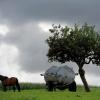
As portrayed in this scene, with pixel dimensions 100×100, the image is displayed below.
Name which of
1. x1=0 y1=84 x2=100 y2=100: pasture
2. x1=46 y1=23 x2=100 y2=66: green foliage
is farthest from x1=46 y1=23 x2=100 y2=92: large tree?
x1=0 y1=84 x2=100 y2=100: pasture

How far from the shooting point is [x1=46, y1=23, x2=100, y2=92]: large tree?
266ft

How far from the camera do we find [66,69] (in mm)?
64062

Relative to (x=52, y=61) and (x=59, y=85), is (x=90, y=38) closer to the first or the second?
(x=52, y=61)

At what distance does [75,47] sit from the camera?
80.6 metres

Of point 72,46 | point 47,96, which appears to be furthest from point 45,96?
point 72,46

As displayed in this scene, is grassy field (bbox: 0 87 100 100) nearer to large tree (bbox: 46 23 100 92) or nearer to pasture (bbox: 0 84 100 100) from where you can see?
pasture (bbox: 0 84 100 100)

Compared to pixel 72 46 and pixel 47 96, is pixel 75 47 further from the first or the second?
pixel 47 96

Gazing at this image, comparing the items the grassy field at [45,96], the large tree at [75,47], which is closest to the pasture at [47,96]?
the grassy field at [45,96]

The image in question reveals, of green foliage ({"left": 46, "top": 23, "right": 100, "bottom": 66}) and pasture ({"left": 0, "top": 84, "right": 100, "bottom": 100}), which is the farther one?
green foliage ({"left": 46, "top": 23, "right": 100, "bottom": 66})

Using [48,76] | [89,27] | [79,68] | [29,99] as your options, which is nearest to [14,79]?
[48,76]

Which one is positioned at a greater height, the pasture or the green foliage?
the green foliage

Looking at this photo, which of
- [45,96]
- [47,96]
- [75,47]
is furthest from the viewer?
[75,47]

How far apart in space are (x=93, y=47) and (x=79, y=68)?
4767 mm

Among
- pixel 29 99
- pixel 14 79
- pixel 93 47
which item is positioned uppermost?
pixel 93 47
